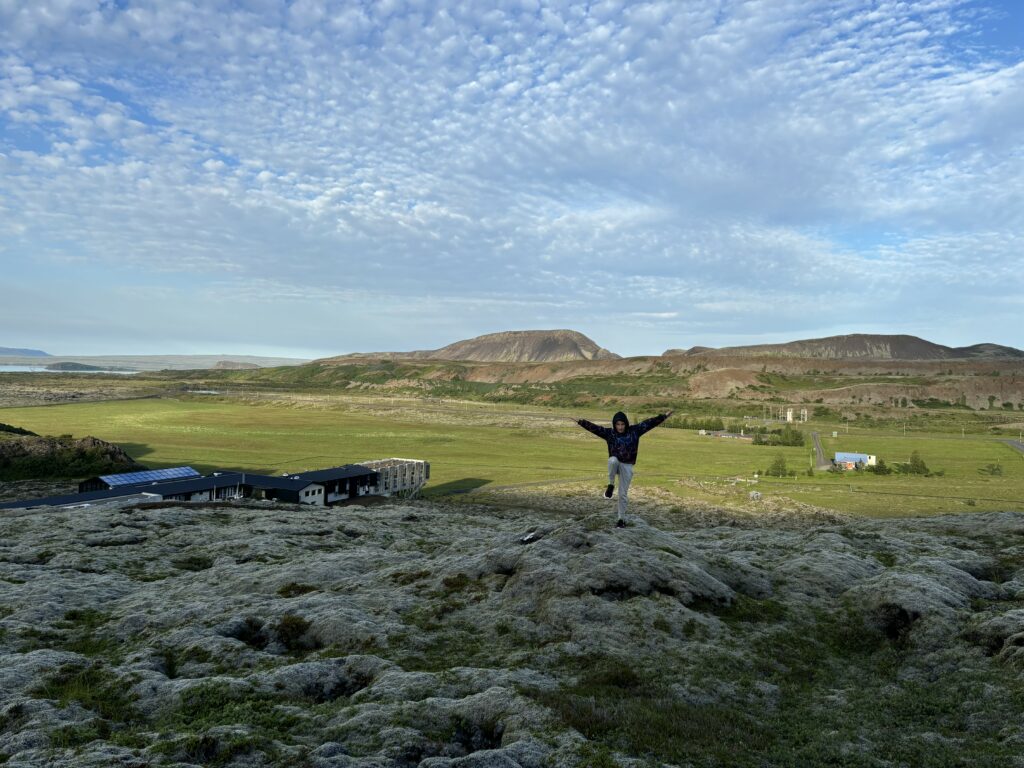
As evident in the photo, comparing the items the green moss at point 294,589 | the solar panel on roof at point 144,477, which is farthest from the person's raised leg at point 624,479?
the solar panel on roof at point 144,477

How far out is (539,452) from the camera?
132875mm

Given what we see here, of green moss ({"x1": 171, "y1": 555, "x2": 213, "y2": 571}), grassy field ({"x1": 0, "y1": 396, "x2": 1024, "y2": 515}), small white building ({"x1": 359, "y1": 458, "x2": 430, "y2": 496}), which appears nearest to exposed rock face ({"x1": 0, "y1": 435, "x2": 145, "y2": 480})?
grassy field ({"x1": 0, "y1": 396, "x2": 1024, "y2": 515})

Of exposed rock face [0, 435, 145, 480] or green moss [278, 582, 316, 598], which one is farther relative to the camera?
exposed rock face [0, 435, 145, 480]

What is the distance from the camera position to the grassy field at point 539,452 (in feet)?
289

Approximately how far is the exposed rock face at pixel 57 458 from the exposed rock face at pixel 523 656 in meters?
66.6

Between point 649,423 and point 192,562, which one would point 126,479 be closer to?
point 192,562

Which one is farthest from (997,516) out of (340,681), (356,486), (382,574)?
(356,486)

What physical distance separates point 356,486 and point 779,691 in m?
68.2

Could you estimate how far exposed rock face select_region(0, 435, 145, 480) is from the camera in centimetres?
8869

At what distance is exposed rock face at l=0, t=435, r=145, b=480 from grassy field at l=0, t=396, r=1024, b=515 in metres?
10.4

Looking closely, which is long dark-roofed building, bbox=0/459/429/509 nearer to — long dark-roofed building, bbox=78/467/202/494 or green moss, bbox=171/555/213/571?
long dark-roofed building, bbox=78/467/202/494

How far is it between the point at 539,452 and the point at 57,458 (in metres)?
84.6

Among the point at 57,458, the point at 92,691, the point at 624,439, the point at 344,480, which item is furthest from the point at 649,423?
the point at 57,458

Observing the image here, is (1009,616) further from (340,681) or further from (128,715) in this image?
(128,715)
